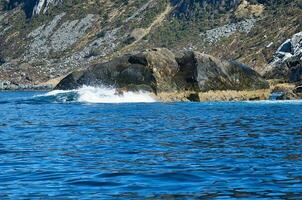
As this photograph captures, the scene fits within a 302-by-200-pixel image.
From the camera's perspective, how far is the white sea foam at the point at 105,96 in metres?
63.3

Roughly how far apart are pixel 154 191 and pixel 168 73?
48414 mm

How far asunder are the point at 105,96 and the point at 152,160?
4387 cm

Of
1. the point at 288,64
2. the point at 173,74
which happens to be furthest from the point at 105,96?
the point at 288,64

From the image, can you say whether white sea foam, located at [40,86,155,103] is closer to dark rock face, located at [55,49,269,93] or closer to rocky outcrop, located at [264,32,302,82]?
dark rock face, located at [55,49,269,93]

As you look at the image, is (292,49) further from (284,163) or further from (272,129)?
(284,163)

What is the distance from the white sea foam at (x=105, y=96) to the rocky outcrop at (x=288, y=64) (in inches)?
1371

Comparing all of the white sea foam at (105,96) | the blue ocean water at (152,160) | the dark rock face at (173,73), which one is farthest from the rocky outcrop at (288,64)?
the blue ocean water at (152,160)

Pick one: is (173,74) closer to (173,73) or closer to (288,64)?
(173,73)

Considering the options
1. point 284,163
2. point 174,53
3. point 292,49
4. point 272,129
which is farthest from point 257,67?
point 284,163

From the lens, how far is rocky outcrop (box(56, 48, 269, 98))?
63.2 metres

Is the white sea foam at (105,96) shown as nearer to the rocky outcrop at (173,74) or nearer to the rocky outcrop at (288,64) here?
the rocky outcrop at (173,74)

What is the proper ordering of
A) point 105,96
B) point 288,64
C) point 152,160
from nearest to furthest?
point 152,160 → point 105,96 → point 288,64

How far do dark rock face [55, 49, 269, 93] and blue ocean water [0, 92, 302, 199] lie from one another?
25676 mm

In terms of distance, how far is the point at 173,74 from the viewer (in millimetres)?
64062
